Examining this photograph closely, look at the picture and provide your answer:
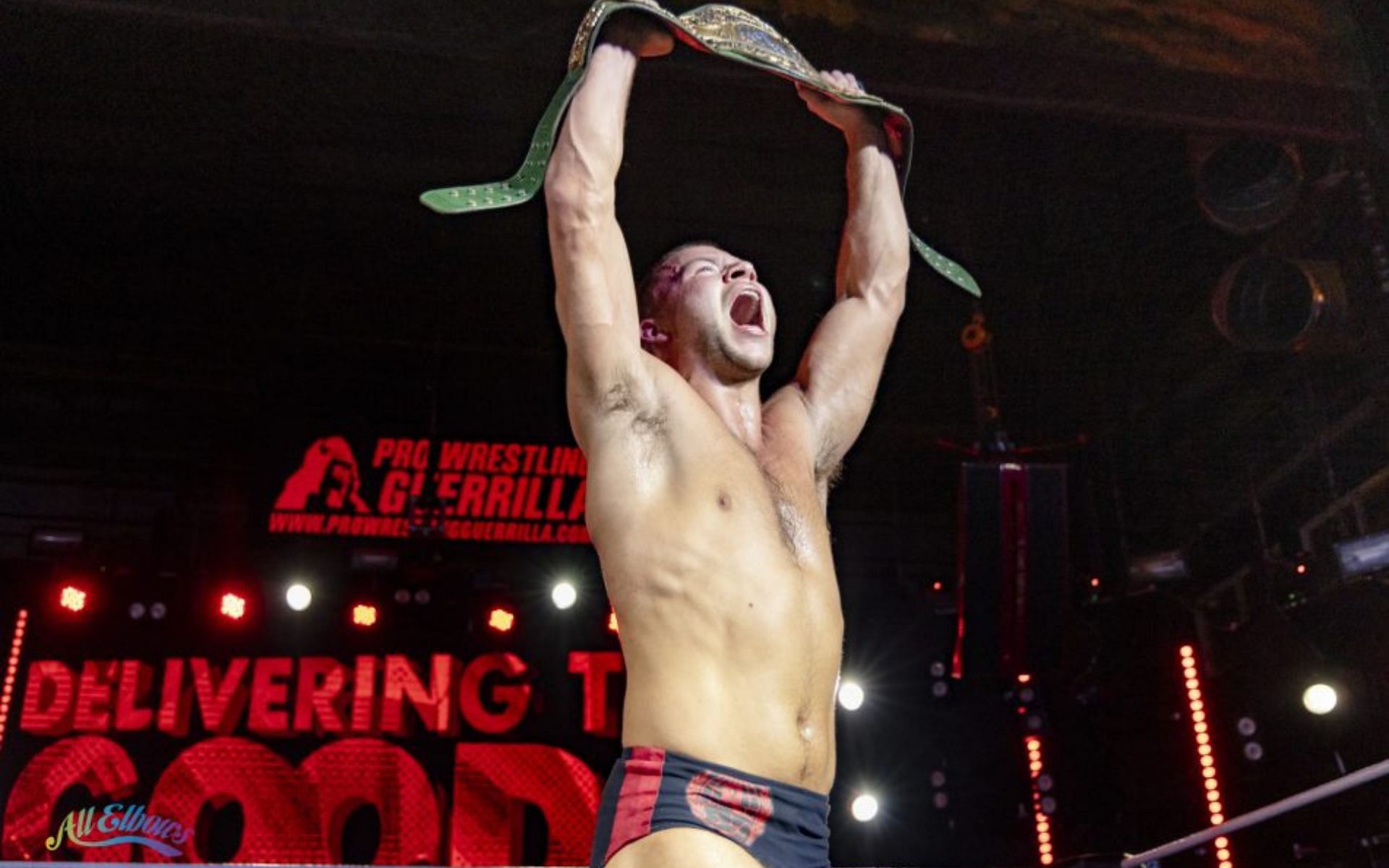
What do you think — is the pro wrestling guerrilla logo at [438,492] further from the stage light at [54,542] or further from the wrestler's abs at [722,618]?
the wrestler's abs at [722,618]

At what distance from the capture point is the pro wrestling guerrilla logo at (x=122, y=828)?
24.9 feet

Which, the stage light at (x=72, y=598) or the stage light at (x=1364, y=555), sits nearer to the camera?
the stage light at (x=1364, y=555)

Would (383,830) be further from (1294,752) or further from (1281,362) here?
(1281,362)

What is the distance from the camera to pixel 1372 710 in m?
6.47

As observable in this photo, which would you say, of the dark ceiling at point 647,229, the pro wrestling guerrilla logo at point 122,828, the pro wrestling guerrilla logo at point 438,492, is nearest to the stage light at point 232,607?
the pro wrestling guerrilla logo at point 438,492

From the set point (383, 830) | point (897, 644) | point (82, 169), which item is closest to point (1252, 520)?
point (897, 644)

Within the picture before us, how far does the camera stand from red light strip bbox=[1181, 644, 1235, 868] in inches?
275

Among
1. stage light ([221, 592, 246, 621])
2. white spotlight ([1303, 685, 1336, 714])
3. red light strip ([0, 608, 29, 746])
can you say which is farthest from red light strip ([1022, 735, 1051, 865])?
red light strip ([0, 608, 29, 746])

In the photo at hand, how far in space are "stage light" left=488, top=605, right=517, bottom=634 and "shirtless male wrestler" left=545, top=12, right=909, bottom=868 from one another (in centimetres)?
619

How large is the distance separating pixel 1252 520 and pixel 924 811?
310cm

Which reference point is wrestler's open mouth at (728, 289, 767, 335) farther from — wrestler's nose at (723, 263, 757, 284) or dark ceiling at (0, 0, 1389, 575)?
dark ceiling at (0, 0, 1389, 575)

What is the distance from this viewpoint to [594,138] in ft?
6.88

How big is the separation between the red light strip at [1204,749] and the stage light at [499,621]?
4261 millimetres

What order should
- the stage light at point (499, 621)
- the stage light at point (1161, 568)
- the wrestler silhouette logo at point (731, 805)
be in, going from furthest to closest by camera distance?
the stage light at point (499, 621)
the stage light at point (1161, 568)
the wrestler silhouette logo at point (731, 805)
